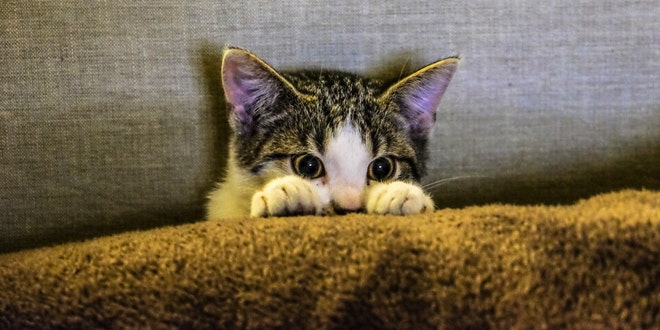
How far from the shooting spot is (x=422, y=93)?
1.28 m

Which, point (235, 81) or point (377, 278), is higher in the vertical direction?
point (235, 81)

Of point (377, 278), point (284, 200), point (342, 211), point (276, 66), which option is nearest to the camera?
point (377, 278)

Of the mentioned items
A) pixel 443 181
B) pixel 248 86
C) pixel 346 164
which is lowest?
pixel 443 181

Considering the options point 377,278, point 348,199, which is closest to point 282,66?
point 348,199

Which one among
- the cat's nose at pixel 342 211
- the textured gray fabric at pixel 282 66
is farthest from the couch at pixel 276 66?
the cat's nose at pixel 342 211

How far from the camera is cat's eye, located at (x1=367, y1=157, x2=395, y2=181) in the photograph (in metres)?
1.19

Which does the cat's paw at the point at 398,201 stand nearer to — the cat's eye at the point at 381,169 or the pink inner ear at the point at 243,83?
the cat's eye at the point at 381,169

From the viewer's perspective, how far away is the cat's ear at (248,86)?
117 centimetres

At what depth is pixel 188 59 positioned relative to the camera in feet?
4.20

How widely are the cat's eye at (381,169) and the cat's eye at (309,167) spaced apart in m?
0.10

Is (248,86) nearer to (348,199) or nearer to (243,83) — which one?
(243,83)

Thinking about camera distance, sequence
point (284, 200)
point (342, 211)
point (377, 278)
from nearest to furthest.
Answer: point (377, 278)
point (284, 200)
point (342, 211)

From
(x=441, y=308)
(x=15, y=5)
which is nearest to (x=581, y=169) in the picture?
(x=441, y=308)

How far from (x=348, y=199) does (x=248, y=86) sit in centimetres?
33
